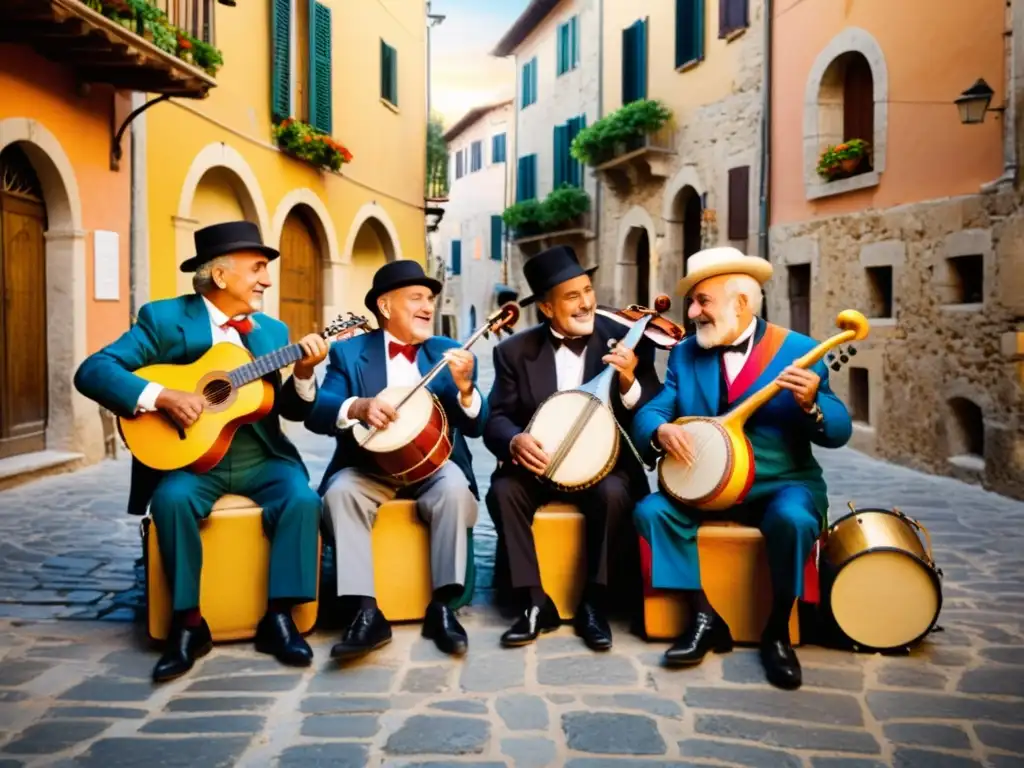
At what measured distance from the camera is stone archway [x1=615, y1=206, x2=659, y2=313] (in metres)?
18.7

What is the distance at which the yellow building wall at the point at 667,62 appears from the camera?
14.2m

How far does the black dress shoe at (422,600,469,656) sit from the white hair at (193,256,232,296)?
154 cm

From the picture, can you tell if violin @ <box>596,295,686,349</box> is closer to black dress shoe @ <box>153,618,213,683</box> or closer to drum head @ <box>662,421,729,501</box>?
drum head @ <box>662,421,729,501</box>

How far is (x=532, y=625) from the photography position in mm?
3963

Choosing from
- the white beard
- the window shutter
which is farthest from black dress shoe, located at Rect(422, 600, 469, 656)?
the window shutter

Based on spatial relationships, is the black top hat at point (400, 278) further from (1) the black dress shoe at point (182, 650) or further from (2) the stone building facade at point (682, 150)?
(2) the stone building facade at point (682, 150)

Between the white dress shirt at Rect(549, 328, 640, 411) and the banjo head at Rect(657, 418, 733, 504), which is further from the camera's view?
the white dress shirt at Rect(549, 328, 640, 411)

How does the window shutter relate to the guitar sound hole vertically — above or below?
above

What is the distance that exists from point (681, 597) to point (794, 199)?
8840 mm

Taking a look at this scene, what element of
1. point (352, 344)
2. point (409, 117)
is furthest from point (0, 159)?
point (409, 117)

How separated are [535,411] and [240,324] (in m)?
1.26

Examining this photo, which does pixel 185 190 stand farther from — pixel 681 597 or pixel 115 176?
pixel 681 597

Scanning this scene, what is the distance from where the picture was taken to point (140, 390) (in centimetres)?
379

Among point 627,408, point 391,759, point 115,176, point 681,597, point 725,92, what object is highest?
point 725,92
